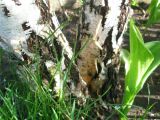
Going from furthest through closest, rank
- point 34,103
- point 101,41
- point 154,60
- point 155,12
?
point 155,12
point 101,41
point 154,60
point 34,103

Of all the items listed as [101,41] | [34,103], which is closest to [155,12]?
[101,41]

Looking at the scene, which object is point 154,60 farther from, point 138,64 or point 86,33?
point 86,33

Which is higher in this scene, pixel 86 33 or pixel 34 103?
pixel 86 33

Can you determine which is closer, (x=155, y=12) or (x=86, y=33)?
(x=86, y=33)

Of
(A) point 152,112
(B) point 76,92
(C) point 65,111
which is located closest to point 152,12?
(A) point 152,112

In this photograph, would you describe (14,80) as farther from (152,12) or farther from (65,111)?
(152,12)

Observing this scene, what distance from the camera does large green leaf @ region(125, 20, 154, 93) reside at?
1478 mm

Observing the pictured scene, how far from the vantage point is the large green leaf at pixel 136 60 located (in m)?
1.48

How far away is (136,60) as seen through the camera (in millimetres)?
1574

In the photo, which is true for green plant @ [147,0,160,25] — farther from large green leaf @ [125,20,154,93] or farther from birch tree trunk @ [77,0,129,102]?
large green leaf @ [125,20,154,93]

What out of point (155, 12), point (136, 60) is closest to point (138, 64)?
point (136, 60)

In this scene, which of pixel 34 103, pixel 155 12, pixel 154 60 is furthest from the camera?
pixel 155 12

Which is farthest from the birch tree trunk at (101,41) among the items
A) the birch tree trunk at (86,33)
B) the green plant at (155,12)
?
the green plant at (155,12)

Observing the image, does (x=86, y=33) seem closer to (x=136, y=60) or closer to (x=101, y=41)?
(x=101, y=41)
